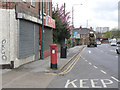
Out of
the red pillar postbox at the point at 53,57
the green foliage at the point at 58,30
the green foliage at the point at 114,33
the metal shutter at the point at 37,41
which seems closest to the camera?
the red pillar postbox at the point at 53,57

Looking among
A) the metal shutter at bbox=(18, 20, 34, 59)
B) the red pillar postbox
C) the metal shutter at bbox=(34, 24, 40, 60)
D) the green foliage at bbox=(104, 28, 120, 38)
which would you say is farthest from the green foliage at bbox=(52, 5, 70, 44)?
the green foliage at bbox=(104, 28, 120, 38)

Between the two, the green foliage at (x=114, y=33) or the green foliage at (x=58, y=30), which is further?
the green foliage at (x=114, y=33)

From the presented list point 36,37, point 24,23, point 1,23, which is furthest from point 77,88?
point 36,37

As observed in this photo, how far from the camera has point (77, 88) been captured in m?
7.24

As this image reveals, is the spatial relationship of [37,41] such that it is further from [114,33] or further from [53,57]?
[114,33]

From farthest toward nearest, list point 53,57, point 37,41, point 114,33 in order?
point 114,33, point 37,41, point 53,57

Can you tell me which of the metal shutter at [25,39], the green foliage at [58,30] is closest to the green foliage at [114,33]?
the green foliage at [58,30]

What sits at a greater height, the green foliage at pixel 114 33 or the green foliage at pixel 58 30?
the green foliage at pixel 114 33

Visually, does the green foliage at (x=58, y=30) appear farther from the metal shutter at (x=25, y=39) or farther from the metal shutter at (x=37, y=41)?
the metal shutter at (x=25, y=39)

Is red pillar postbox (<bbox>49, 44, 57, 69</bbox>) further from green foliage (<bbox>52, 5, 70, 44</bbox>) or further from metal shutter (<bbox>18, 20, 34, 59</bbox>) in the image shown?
green foliage (<bbox>52, 5, 70, 44</bbox>)

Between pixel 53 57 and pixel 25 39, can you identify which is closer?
pixel 53 57

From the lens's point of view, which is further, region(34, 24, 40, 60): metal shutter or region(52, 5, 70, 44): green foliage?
region(52, 5, 70, 44): green foliage

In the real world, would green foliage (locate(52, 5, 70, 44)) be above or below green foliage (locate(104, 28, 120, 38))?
below

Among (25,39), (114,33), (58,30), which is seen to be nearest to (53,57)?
(25,39)
